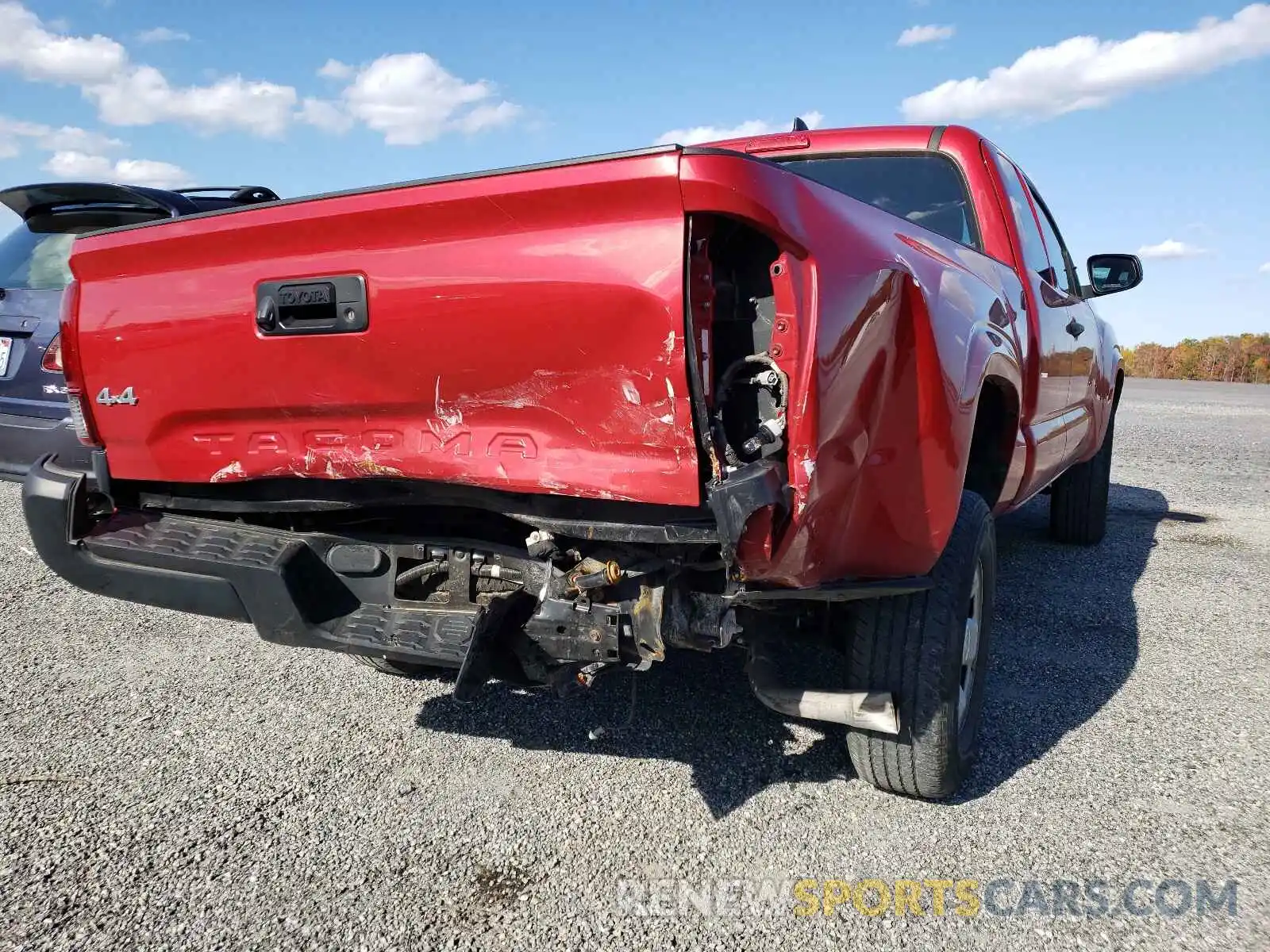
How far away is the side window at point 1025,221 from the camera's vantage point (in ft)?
12.0

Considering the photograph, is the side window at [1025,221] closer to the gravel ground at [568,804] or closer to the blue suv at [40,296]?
the gravel ground at [568,804]

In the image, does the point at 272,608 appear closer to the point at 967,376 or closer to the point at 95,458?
the point at 95,458

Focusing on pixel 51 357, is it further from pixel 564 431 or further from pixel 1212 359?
pixel 1212 359

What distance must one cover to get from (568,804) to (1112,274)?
403 centimetres

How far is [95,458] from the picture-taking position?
274 cm

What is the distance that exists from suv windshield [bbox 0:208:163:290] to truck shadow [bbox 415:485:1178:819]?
146 inches

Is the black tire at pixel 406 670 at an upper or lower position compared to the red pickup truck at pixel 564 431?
lower

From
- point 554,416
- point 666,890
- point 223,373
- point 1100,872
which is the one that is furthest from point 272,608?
point 1100,872

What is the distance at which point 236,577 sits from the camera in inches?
96.0

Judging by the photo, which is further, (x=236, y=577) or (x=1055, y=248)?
(x=1055, y=248)

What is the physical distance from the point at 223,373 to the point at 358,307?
1.62 feet

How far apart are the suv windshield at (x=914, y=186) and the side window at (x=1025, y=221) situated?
20 centimetres

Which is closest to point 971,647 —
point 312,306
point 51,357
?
point 312,306

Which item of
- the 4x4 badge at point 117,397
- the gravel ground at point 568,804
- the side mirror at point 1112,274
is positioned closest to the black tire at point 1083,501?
the side mirror at point 1112,274
